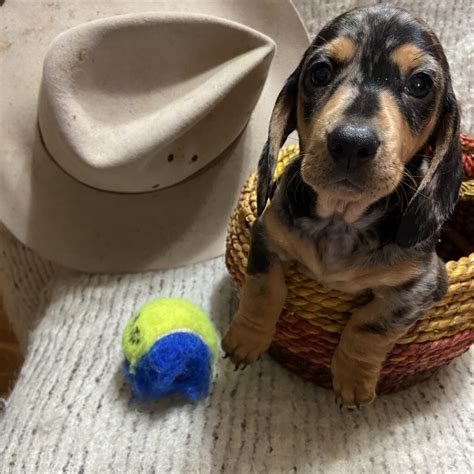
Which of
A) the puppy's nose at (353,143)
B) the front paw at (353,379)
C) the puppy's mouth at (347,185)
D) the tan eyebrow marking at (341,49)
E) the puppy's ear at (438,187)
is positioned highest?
the tan eyebrow marking at (341,49)

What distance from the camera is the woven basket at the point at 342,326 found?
138cm

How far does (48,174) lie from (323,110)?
993mm

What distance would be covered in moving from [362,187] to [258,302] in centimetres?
41

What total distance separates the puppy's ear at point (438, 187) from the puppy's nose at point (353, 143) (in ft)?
0.75

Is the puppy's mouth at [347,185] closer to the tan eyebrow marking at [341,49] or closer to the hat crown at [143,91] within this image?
the tan eyebrow marking at [341,49]

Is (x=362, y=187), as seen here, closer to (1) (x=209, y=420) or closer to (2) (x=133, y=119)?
(1) (x=209, y=420)

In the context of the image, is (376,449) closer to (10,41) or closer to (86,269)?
(86,269)

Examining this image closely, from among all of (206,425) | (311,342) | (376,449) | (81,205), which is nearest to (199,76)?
(81,205)

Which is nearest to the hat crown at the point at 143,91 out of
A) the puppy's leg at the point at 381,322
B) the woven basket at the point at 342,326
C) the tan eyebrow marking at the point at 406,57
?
the woven basket at the point at 342,326

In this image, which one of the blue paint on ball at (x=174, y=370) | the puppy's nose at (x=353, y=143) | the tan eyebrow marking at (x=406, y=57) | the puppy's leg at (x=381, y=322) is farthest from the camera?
the blue paint on ball at (x=174, y=370)

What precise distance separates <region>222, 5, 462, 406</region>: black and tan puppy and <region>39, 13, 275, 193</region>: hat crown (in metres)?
0.40

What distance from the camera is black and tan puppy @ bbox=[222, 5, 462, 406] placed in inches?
44.7

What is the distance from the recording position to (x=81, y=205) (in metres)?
1.92

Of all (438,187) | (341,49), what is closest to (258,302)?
(438,187)
